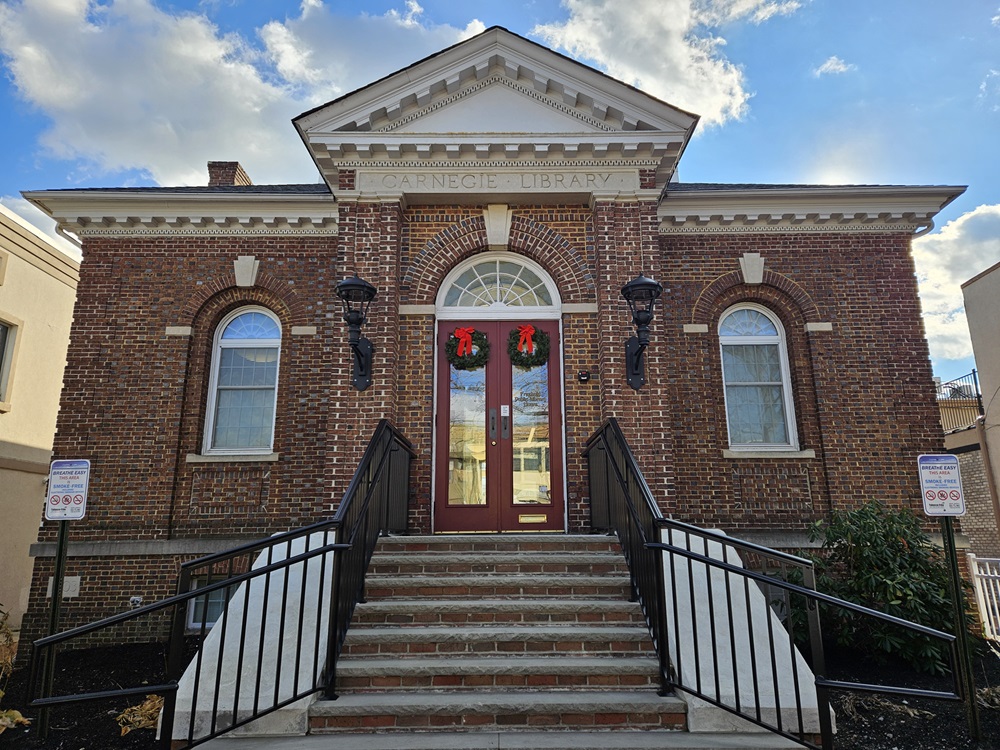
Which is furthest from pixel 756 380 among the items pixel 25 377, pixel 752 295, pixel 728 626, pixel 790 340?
pixel 25 377

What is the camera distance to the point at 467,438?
8.41m

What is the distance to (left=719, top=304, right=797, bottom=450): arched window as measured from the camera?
376 inches

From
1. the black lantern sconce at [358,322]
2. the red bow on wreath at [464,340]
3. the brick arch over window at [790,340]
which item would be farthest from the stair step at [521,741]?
the brick arch over window at [790,340]

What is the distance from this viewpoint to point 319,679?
15.4ft

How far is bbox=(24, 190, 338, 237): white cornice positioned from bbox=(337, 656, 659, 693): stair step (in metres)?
7.13

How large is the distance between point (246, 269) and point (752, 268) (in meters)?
7.72

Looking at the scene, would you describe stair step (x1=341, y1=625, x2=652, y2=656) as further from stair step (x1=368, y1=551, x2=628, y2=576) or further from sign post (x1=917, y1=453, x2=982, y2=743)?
sign post (x1=917, y1=453, x2=982, y2=743)

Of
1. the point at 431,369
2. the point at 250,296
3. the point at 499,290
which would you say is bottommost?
the point at 431,369

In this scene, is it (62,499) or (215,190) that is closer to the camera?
(62,499)

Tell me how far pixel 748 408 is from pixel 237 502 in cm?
751

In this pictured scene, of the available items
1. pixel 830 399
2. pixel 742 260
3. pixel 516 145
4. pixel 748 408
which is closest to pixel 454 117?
pixel 516 145

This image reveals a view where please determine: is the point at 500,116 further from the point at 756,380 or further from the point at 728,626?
the point at 728,626

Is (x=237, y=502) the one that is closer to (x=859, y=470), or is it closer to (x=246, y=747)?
(x=246, y=747)

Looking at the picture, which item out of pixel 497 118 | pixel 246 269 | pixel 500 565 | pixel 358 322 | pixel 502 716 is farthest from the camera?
pixel 246 269
